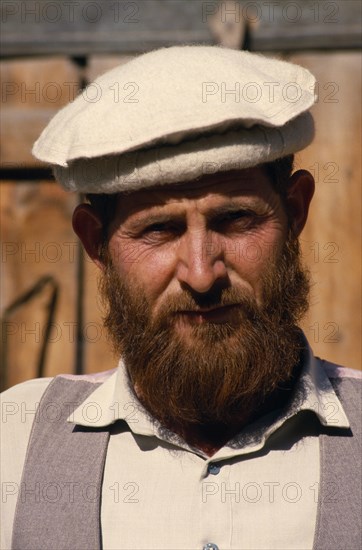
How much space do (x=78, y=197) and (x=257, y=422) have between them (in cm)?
213

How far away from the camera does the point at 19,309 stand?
4480 mm

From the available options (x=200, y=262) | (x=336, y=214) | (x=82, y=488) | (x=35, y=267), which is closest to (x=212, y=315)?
(x=200, y=262)

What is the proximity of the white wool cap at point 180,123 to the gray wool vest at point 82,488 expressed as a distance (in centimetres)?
64

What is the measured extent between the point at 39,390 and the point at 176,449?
0.46m

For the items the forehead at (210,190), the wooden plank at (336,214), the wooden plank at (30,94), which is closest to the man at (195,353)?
the forehead at (210,190)

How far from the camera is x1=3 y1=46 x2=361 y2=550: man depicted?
7.67 feet

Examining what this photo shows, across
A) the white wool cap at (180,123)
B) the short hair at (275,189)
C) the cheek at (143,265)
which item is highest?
the white wool cap at (180,123)

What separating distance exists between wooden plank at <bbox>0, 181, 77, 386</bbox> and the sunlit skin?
1.88 meters

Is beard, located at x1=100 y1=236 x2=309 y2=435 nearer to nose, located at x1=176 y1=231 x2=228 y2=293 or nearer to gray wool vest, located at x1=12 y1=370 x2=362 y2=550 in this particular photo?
nose, located at x1=176 y1=231 x2=228 y2=293

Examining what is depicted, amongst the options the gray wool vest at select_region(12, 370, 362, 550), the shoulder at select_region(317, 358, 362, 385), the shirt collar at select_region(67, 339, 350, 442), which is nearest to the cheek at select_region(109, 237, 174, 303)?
the shirt collar at select_region(67, 339, 350, 442)

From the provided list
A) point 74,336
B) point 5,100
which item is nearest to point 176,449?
point 74,336

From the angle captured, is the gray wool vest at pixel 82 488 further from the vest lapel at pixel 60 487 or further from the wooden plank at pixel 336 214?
the wooden plank at pixel 336 214

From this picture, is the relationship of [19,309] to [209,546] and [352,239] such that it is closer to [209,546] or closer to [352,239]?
[352,239]

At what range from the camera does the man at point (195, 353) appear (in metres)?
2.34
